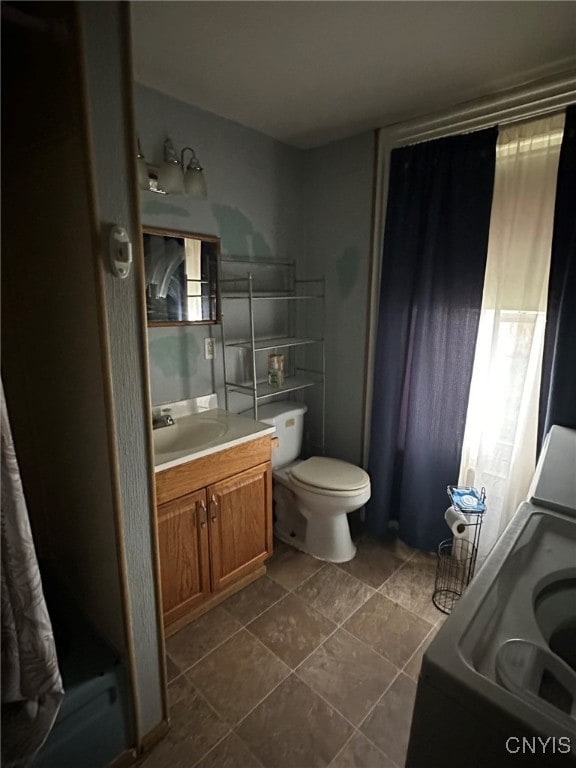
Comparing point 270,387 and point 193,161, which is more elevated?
point 193,161

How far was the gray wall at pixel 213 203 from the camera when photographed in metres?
1.89

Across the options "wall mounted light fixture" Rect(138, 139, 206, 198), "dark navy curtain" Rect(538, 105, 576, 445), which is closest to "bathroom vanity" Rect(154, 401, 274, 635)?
"wall mounted light fixture" Rect(138, 139, 206, 198)

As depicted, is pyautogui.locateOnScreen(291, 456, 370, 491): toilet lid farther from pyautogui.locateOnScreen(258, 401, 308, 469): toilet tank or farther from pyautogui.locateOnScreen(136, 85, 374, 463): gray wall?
pyautogui.locateOnScreen(136, 85, 374, 463): gray wall

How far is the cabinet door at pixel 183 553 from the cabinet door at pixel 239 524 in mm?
53

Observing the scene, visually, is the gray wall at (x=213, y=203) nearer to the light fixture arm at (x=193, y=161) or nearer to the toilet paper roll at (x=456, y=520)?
the light fixture arm at (x=193, y=161)

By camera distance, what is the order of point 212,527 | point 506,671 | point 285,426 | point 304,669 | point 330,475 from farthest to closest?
point 285,426 → point 330,475 → point 212,527 → point 304,669 → point 506,671

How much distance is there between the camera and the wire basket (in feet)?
6.63

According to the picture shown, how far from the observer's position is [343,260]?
2469 millimetres

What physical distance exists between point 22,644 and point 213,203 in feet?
6.48

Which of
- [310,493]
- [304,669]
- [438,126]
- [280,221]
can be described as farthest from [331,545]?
[438,126]

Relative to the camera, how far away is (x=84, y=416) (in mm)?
1141

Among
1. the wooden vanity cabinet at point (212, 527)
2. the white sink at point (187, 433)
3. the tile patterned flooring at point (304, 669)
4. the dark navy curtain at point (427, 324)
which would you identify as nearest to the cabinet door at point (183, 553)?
the wooden vanity cabinet at point (212, 527)

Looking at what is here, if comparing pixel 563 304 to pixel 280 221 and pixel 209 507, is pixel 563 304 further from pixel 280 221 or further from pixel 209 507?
pixel 209 507

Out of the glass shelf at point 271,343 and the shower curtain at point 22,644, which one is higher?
the glass shelf at point 271,343
